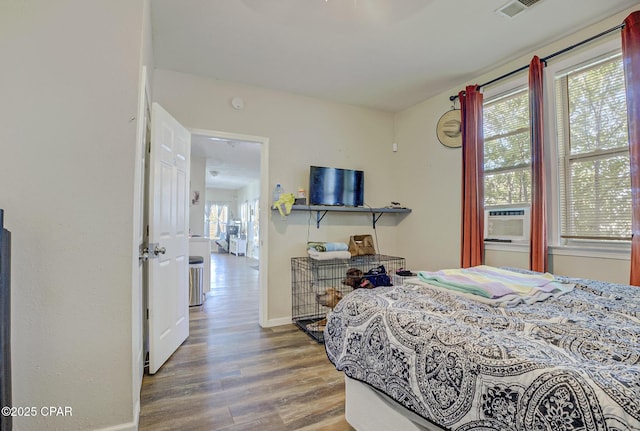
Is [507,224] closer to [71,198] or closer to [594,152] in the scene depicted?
[594,152]

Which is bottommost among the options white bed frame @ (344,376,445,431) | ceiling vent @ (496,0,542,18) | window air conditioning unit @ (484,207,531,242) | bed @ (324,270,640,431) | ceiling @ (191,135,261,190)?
white bed frame @ (344,376,445,431)

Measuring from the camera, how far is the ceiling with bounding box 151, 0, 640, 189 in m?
2.19

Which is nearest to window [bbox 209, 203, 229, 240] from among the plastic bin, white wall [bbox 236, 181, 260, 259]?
white wall [bbox 236, 181, 260, 259]

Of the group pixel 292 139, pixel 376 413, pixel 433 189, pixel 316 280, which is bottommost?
pixel 376 413

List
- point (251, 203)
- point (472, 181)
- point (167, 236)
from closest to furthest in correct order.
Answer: point (167, 236), point (472, 181), point (251, 203)

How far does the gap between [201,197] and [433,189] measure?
4542 millimetres

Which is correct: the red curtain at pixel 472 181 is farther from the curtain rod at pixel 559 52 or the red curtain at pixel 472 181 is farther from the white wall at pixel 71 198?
the white wall at pixel 71 198

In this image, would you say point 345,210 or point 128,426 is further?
point 345,210

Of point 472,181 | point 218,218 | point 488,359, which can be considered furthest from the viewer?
point 218,218

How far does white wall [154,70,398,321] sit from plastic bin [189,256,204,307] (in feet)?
4.66

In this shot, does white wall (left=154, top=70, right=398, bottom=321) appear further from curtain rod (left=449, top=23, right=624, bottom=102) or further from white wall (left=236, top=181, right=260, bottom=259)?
white wall (left=236, top=181, right=260, bottom=259)

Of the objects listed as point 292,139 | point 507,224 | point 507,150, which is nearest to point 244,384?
point 292,139

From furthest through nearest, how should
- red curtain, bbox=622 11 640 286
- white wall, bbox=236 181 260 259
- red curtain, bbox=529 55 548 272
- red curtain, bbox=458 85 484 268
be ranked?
white wall, bbox=236 181 260 259, red curtain, bbox=458 85 484 268, red curtain, bbox=529 55 548 272, red curtain, bbox=622 11 640 286

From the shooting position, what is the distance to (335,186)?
3.78m
